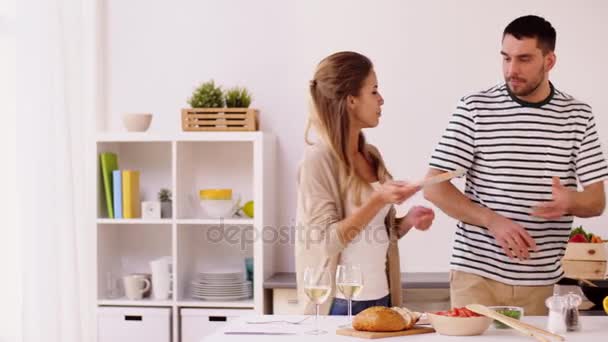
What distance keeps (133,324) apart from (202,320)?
350mm

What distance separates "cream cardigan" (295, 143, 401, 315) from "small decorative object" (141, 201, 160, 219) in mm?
1782

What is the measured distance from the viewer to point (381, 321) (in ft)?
8.11

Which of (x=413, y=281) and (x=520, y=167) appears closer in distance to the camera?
(x=520, y=167)

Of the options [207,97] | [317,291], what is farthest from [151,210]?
[317,291]

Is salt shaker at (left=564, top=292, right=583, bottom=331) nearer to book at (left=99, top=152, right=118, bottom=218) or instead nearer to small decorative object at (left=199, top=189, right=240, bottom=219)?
small decorative object at (left=199, top=189, right=240, bottom=219)

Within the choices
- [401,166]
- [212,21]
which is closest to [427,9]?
[401,166]

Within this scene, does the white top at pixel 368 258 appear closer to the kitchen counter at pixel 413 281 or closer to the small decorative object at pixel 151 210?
the kitchen counter at pixel 413 281

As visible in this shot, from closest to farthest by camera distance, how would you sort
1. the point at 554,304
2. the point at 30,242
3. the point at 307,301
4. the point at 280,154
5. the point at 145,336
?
1. the point at 554,304
2. the point at 307,301
3. the point at 30,242
4. the point at 145,336
5. the point at 280,154

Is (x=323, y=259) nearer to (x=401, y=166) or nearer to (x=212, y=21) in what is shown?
(x=401, y=166)

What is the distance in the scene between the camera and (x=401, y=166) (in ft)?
15.6

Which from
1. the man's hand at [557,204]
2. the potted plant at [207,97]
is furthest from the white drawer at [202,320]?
the man's hand at [557,204]

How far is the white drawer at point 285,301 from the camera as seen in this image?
4.41m

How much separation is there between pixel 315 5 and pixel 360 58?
1.75 m

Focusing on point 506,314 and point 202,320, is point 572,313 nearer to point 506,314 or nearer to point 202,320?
point 506,314
